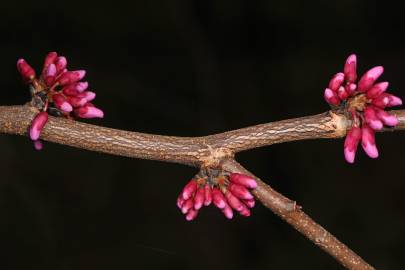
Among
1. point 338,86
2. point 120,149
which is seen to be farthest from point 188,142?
point 338,86

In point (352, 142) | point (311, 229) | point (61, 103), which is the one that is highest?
point (61, 103)

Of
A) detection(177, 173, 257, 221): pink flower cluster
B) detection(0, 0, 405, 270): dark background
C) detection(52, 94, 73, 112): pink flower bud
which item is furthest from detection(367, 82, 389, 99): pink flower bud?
detection(0, 0, 405, 270): dark background

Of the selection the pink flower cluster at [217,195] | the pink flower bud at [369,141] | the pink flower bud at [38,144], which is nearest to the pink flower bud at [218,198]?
the pink flower cluster at [217,195]

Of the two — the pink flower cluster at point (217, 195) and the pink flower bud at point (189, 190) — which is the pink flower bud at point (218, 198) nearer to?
the pink flower cluster at point (217, 195)

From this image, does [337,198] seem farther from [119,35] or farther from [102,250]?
[119,35]

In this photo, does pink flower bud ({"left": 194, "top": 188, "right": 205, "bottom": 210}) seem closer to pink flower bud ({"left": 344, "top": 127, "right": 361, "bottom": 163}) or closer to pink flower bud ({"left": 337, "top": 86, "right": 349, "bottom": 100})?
pink flower bud ({"left": 344, "top": 127, "right": 361, "bottom": 163})

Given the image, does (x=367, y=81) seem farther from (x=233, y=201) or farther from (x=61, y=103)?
(x=61, y=103)

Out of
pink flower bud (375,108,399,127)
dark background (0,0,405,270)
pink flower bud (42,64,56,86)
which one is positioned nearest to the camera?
pink flower bud (375,108,399,127)

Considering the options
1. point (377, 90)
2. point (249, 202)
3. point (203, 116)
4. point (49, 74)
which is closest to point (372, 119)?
point (377, 90)
